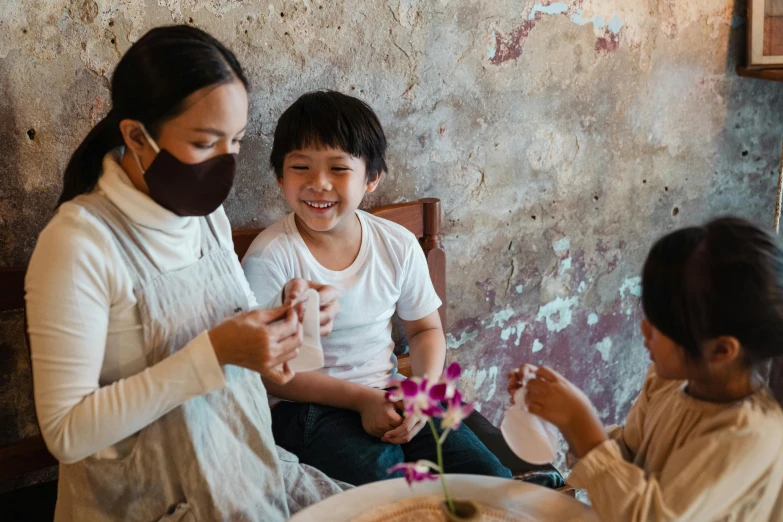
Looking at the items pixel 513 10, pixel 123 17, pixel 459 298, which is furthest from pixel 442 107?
pixel 123 17

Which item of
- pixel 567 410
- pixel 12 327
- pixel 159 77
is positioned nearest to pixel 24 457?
pixel 12 327

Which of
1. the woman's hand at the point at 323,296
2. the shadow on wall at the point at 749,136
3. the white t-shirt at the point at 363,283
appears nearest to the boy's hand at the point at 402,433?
the white t-shirt at the point at 363,283

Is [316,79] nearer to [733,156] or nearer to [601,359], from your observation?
[601,359]

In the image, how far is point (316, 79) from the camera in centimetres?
→ 209

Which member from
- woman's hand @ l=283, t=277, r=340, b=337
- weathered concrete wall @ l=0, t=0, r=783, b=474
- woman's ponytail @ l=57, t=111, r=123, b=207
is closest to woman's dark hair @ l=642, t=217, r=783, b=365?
woman's hand @ l=283, t=277, r=340, b=337

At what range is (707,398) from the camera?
51.5 inches

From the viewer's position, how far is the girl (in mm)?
1183

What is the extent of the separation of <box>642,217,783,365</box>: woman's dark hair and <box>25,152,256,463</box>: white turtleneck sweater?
793 millimetres

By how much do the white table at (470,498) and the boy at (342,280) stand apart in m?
0.45

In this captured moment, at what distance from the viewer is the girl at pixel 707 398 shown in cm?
118

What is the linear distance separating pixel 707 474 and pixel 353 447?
88 centimetres

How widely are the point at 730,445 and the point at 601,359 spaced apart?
1.89 meters

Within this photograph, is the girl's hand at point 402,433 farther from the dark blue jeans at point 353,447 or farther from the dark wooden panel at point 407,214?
the dark wooden panel at point 407,214

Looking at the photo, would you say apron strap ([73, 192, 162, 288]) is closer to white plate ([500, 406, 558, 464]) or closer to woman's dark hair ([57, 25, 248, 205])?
woman's dark hair ([57, 25, 248, 205])
